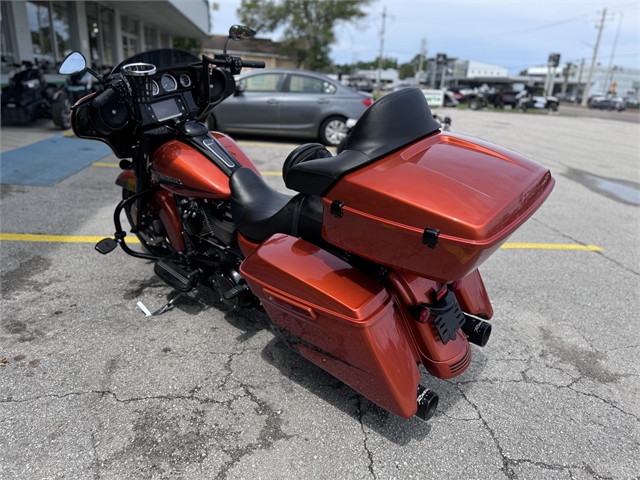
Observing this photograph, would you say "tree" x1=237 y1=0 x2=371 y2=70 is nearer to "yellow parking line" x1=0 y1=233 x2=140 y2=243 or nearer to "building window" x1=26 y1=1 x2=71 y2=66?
"building window" x1=26 y1=1 x2=71 y2=66

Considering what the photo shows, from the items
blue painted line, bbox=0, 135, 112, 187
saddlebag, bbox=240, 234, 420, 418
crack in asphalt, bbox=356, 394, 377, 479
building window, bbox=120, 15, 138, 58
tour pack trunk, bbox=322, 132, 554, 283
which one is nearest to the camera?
tour pack trunk, bbox=322, 132, 554, 283

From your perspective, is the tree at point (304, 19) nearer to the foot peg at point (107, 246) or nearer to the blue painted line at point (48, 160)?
the blue painted line at point (48, 160)

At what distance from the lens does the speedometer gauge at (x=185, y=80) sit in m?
3.16

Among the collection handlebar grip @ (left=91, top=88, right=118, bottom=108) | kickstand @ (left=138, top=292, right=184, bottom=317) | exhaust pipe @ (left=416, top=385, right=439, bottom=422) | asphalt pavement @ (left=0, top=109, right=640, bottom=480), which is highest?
handlebar grip @ (left=91, top=88, right=118, bottom=108)

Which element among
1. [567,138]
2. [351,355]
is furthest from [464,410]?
[567,138]

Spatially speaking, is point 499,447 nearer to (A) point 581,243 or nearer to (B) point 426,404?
(B) point 426,404

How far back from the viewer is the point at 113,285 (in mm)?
3467

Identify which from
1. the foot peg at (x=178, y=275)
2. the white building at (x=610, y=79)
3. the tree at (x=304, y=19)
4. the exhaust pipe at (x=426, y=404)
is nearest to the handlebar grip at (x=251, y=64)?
the foot peg at (x=178, y=275)

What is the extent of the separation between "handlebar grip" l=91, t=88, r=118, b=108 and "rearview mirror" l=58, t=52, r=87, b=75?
170 millimetres

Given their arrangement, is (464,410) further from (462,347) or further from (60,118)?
(60,118)

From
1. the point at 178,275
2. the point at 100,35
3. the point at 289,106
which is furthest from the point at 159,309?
the point at 100,35

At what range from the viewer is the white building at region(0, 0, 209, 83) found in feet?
36.1

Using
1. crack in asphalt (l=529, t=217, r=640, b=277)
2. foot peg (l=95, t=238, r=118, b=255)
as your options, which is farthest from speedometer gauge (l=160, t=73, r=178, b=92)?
crack in asphalt (l=529, t=217, r=640, b=277)

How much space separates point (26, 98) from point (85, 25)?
264 inches
